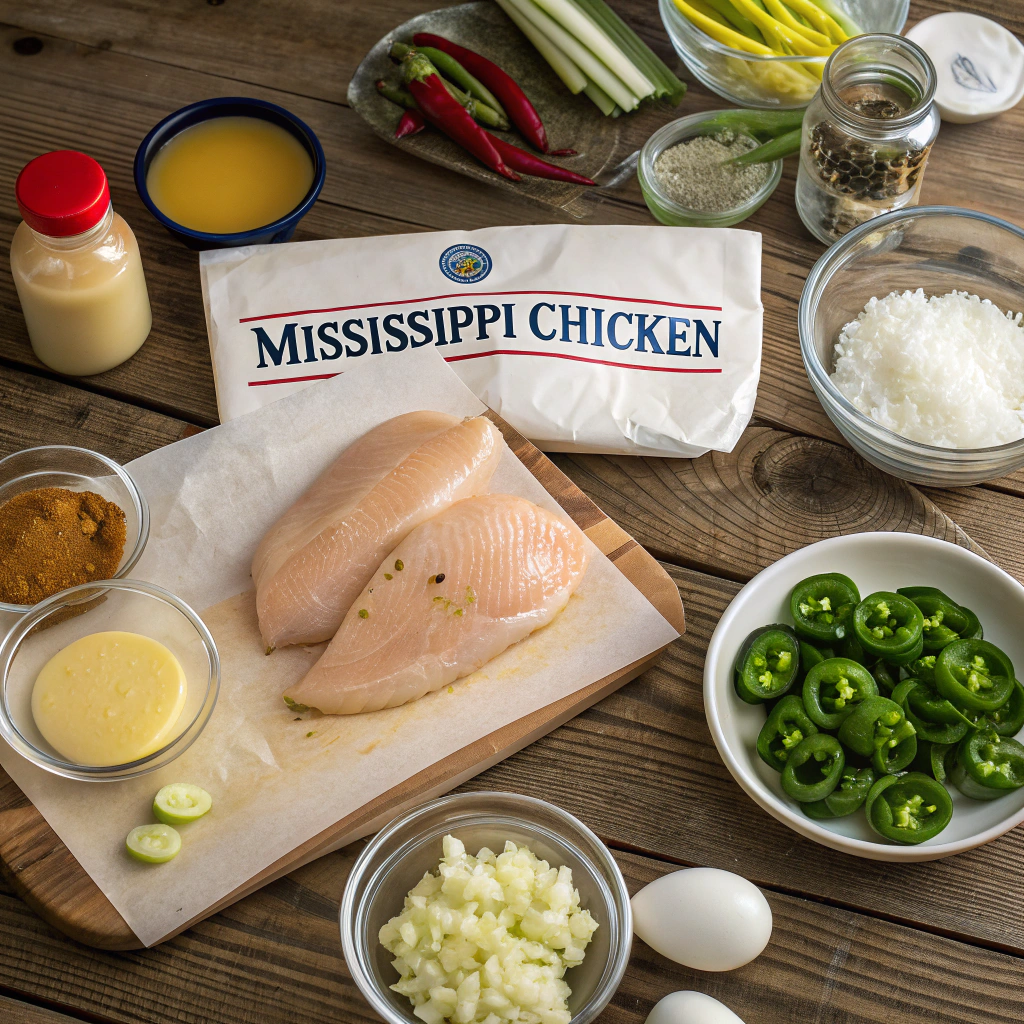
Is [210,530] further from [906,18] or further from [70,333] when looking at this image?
[906,18]

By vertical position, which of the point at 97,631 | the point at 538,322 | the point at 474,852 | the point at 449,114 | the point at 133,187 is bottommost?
the point at 474,852

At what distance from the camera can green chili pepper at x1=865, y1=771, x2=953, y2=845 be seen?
4.58 ft

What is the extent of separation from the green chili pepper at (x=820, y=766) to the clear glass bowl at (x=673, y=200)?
1042mm

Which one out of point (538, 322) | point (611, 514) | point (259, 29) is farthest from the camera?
point (259, 29)

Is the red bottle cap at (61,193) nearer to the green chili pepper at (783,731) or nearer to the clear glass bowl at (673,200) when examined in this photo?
the clear glass bowl at (673,200)

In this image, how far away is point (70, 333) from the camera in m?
1.75

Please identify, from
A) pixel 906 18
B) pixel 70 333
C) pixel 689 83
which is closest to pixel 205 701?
pixel 70 333

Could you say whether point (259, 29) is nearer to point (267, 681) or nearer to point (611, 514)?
point (611, 514)

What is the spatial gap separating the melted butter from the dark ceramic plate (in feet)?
0.72

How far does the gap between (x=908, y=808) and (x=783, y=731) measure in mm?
191

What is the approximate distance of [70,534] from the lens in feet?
5.26

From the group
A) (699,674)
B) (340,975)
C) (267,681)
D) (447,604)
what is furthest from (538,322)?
(340,975)

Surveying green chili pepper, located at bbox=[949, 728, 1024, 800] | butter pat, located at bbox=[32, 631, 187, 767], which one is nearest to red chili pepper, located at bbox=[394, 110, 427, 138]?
butter pat, located at bbox=[32, 631, 187, 767]

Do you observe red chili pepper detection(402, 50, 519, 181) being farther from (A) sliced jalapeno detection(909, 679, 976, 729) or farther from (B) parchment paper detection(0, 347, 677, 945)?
(A) sliced jalapeno detection(909, 679, 976, 729)
